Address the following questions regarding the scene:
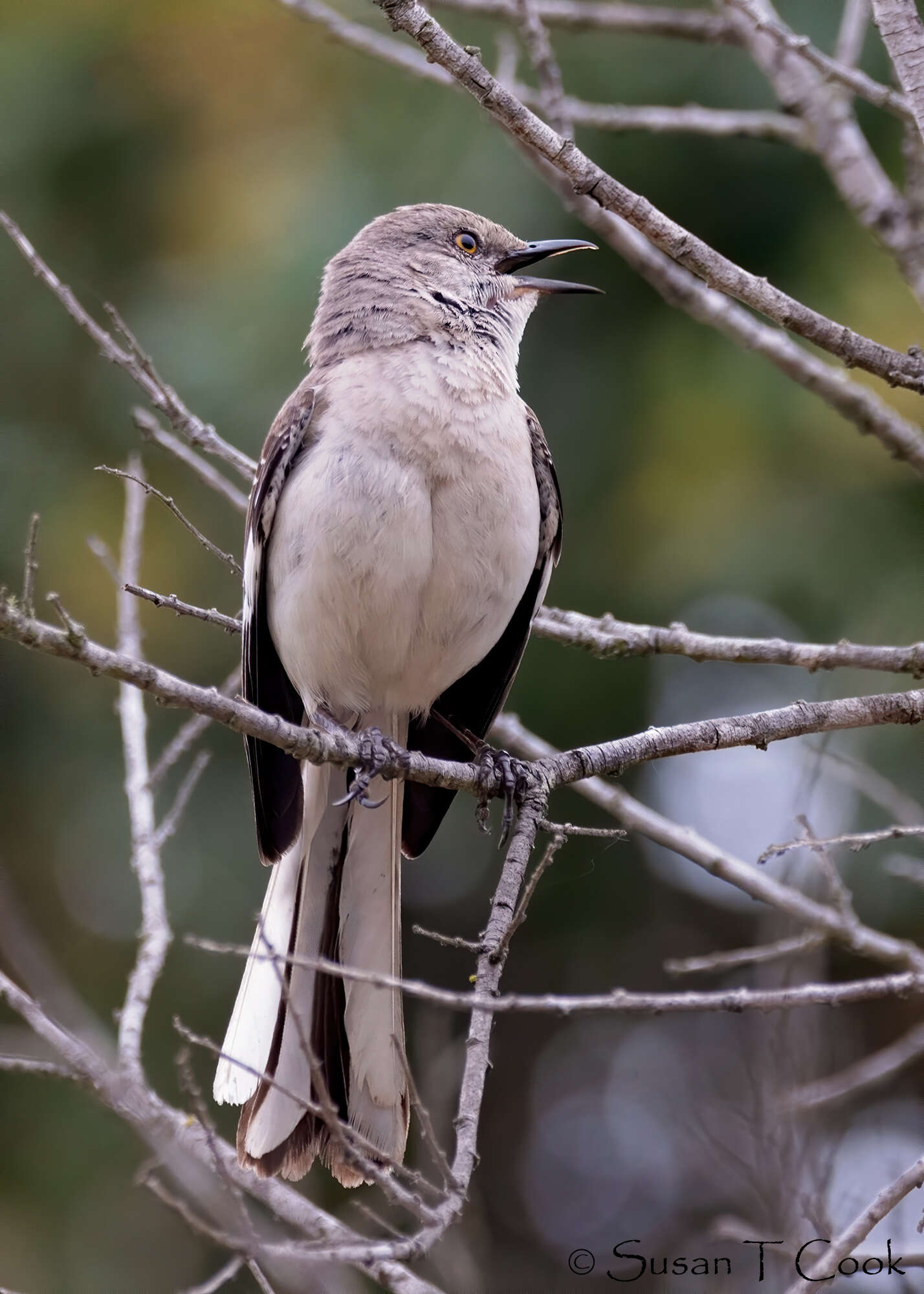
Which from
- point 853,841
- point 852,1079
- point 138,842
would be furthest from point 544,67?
point 852,1079

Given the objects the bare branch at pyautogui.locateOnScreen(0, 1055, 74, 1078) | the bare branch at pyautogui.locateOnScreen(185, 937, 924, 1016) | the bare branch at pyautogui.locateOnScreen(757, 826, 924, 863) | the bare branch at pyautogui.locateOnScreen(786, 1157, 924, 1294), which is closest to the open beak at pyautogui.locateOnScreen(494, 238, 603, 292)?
the bare branch at pyautogui.locateOnScreen(757, 826, 924, 863)

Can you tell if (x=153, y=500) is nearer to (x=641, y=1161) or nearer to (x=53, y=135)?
(x=53, y=135)

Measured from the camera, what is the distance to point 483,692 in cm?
461

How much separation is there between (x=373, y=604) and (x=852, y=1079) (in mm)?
1814

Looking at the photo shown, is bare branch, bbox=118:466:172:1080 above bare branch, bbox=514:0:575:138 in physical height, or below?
below

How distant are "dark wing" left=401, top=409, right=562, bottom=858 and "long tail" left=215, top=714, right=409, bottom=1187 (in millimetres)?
179

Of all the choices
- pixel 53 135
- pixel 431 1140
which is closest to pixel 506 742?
pixel 431 1140

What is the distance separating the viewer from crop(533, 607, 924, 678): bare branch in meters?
3.31

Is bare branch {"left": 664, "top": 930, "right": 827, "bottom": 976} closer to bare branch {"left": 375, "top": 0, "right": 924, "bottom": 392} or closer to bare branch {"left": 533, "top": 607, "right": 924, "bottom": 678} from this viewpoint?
bare branch {"left": 533, "top": 607, "right": 924, "bottom": 678}

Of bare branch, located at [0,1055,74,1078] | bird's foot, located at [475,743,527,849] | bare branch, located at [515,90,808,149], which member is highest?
bare branch, located at [515,90,808,149]

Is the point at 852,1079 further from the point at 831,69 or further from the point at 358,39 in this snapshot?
the point at 358,39

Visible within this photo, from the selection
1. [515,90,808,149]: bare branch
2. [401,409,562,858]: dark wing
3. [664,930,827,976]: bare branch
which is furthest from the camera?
[401,409,562,858]: dark wing

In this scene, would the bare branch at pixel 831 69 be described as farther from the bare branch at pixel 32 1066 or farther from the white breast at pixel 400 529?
the bare branch at pixel 32 1066

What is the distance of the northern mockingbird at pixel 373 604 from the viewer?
3.58 metres
